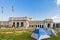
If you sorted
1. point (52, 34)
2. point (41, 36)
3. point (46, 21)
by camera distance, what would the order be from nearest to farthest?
point (41, 36), point (52, 34), point (46, 21)

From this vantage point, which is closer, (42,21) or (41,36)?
(41,36)

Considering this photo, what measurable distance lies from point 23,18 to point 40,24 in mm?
8490

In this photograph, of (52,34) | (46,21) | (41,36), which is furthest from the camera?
(46,21)

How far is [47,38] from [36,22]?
4782cm

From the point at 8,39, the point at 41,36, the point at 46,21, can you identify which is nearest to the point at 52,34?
the point at 41,36

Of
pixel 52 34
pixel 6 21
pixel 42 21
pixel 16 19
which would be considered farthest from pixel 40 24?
pixel 52 34

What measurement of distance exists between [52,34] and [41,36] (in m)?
4.81

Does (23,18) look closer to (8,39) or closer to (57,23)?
(57,23)

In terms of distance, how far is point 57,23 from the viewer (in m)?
66.6

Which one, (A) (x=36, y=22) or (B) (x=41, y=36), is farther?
(A) (x=36, y=22)

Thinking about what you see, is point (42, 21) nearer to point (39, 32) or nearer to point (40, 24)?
point (40, 24)

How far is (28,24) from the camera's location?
6556 centimetres

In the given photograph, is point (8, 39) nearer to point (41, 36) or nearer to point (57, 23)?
point (41, 36)

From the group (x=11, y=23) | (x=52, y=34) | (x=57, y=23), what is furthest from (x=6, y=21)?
(x=52, y=34)
